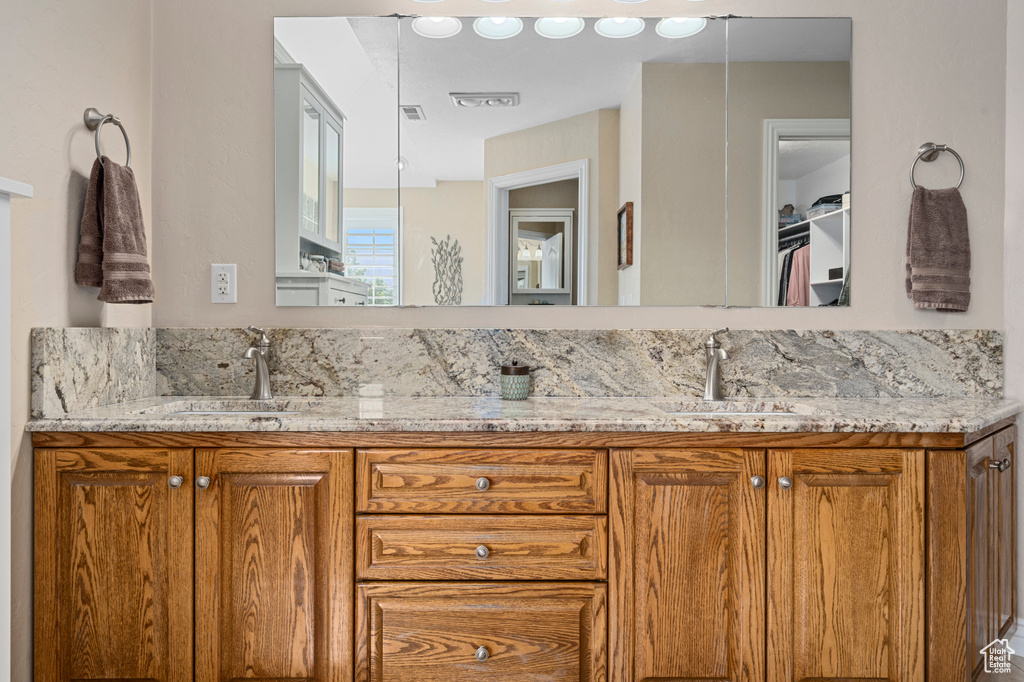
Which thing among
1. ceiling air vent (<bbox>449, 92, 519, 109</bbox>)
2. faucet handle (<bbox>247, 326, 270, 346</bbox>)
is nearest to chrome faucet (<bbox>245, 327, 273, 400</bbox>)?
faucet handle (<bbox>247, 326, 270, 346</bbox>)

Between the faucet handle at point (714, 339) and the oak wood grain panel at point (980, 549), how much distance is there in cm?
66

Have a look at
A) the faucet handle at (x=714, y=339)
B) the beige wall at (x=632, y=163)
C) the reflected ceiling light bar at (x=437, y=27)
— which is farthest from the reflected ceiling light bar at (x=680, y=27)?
the faucet handle at (x=714, y=339)

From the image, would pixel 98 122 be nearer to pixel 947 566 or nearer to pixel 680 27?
pixel 680 27

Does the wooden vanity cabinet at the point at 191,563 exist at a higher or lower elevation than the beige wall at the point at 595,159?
→ lower

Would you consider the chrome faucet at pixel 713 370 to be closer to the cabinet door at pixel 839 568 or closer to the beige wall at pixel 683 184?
the beige wall at pixel 683 184

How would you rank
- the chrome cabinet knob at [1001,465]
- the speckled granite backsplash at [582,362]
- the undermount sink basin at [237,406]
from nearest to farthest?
the chrome cabinet knob at [1001,465] → the undermount sink basin at [237,406] → the speckled granite backsplash at [582,362]

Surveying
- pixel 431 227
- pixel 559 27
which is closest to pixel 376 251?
pixel 431 227

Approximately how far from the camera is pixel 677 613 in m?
1.40

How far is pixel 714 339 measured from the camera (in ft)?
6.08

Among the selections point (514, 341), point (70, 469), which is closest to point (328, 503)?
point (70, 469)

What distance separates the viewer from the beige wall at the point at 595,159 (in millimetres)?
1901

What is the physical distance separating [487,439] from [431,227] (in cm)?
79

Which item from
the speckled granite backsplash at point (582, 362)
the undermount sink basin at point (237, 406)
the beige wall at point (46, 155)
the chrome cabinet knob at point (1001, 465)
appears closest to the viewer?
the beige wall at point (46, 155)

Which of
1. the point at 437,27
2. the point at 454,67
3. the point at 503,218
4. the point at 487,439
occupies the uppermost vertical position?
the point at 437,27
